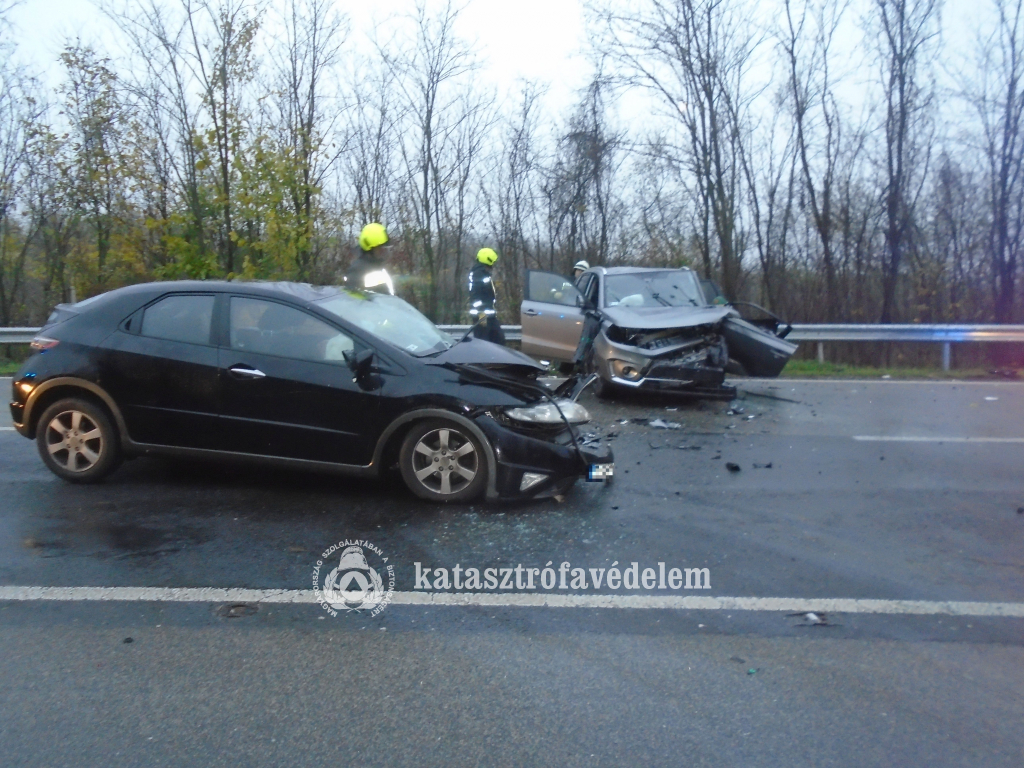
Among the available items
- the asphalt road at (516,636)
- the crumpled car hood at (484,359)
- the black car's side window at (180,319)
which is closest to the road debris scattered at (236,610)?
the asphalt road at (516,636)

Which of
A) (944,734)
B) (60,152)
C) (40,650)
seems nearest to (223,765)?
(40,650)

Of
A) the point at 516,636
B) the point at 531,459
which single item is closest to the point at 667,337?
the point at 531,459

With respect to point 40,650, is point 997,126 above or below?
above

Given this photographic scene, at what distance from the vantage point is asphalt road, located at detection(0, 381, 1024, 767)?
3098mm

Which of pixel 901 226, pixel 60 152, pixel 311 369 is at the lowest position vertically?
pixel 311 369

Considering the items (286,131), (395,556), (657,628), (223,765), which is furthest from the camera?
(286,131)

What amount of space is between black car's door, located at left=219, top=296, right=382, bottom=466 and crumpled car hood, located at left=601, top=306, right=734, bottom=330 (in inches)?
189

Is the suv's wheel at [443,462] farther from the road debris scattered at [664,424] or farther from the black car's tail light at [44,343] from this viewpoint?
the road debris scattered at [664,424]

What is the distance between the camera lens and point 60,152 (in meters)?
18.8

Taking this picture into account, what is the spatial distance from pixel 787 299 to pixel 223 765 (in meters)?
20.6

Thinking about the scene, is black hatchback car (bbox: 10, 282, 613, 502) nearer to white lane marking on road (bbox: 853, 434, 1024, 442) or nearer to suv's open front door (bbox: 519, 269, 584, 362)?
white lane marking on road (bbox: 853, 434, 1024, 442)

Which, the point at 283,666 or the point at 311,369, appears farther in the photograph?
the point at 311,369

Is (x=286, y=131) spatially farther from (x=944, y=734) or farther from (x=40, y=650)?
(x=944, y=734)

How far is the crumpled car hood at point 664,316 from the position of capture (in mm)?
9953
